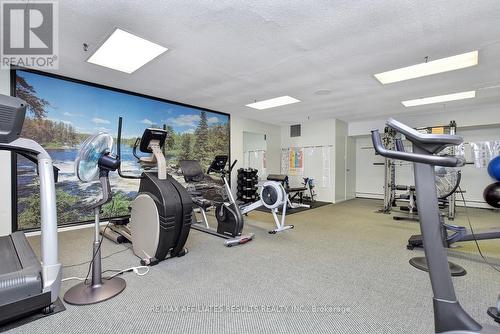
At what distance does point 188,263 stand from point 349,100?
4.60 metres

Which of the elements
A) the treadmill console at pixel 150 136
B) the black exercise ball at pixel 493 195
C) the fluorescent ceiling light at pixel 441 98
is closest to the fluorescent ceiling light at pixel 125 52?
the treadmill console at pixel 150 136

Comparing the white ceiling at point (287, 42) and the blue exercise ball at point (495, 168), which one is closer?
the white ceiling at point (287, 42)

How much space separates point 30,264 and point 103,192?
0.74m

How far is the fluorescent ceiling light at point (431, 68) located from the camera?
10.7ft

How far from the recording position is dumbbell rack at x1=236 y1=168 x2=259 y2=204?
22.3ft

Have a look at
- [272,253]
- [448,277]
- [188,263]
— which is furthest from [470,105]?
[188,263]

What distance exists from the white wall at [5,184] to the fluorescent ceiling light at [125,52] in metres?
1.40

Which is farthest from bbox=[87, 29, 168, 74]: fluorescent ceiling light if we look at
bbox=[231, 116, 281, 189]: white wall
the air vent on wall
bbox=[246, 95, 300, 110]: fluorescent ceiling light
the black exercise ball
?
the black exercise ball

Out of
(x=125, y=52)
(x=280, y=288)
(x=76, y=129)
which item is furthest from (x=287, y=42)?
(x=76, y=129)

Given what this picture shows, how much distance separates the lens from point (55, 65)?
140 inches

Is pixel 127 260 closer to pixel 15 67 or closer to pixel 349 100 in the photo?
pixel 15 67

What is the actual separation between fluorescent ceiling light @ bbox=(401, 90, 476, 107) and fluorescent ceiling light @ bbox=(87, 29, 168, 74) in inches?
209

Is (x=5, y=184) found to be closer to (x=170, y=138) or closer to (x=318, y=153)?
(x=170, y=138)

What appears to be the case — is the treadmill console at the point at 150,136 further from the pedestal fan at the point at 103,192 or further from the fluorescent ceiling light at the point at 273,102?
the fluorescent ceiling light at the point at 273,102
